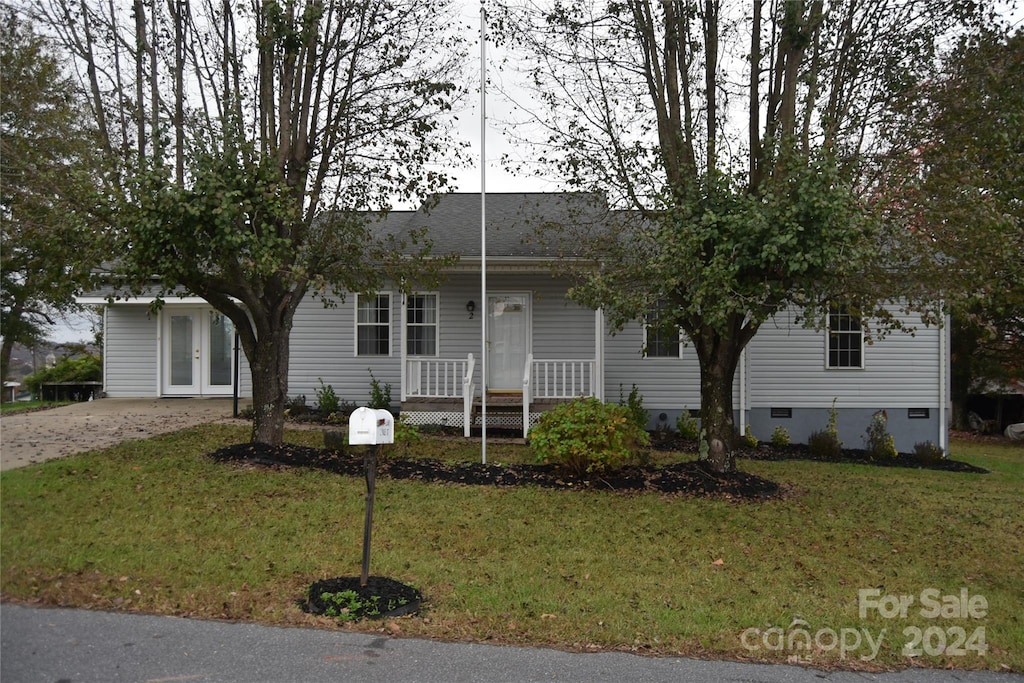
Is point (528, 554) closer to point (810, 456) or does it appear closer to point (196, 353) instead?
point (810, 456)

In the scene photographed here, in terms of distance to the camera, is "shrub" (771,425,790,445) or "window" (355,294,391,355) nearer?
"shrub" (771,425,790,445)

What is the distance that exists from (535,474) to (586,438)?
885 millimetres

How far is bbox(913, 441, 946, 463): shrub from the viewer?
15.0 metres

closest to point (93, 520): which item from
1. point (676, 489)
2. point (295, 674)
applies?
point (295, 674)

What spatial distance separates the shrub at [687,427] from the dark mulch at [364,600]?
10.1 metres

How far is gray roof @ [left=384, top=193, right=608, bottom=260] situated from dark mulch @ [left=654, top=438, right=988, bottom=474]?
423 cm

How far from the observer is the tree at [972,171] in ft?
28.1

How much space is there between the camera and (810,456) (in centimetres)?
1459

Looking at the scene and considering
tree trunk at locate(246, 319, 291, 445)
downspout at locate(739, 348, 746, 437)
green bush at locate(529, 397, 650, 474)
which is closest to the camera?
green bush at locate(529, 397, 650, 474)

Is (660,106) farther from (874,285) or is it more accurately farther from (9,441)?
(9,441)

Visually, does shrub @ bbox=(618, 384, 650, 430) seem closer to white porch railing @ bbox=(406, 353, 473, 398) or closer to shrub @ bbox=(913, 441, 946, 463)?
white porch railing @ bbox=(406, 353, 473, 398)

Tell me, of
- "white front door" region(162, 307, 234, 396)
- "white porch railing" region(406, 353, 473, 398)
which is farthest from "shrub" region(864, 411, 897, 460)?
"white front door" region(162, 307, 234, 396)

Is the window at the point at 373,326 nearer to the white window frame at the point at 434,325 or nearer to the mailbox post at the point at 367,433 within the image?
the white window frame at the point at 434,325

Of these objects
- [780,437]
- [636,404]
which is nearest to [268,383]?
[636,404]
